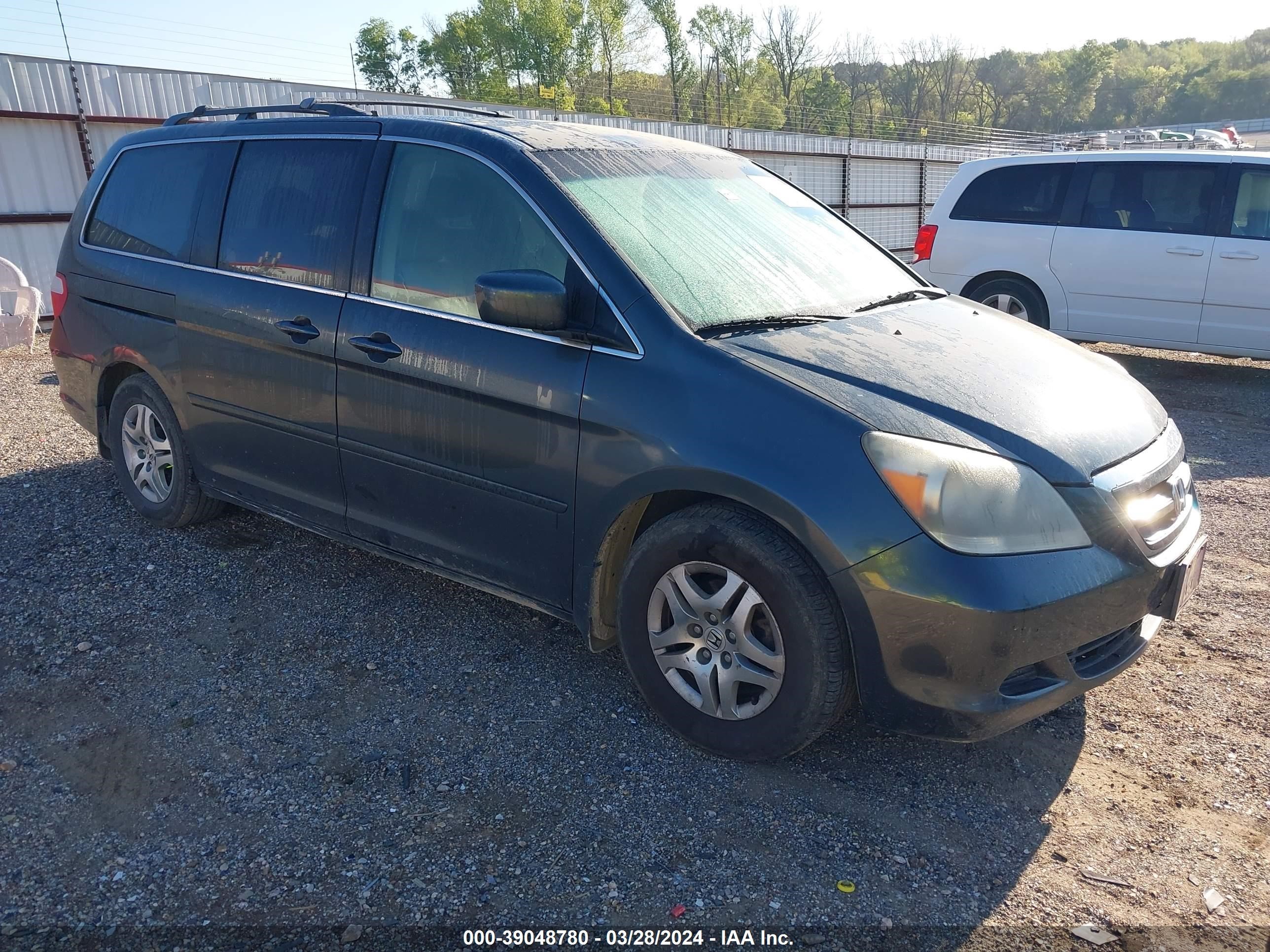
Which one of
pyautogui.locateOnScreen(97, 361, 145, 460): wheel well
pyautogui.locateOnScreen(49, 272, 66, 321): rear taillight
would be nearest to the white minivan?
pyautogui.locateOnScreen(97, 361, 145, 460): wheel well

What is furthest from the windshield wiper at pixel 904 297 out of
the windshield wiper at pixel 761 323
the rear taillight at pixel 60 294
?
the rear taillight at pixel 60 294

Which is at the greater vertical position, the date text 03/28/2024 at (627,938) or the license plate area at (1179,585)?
the license plate area at (1179,585)

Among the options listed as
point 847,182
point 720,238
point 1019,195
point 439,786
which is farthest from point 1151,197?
point 847,182

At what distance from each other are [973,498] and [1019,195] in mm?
7189

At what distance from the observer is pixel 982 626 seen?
2480 millimetres

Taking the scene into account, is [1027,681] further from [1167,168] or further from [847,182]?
[847,182]

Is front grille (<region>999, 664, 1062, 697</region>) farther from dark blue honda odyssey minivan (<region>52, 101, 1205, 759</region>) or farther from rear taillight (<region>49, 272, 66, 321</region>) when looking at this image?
rear taillight (<region>49, 272, 66, 321</region>)

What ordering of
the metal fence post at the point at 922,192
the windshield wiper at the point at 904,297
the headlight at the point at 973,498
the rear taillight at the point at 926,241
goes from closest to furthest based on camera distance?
the headlight at the point at 973,498 < the windshield wiper at the point at 904,297 < the rear taillight at the point at 926,241 < the metal fence post at the point at 922,192

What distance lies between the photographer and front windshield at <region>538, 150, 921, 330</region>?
3.13 metres

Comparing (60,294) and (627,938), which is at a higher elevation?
(60,294)

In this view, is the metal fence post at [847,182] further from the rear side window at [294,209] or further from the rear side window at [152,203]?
the rear side window at [294,209]

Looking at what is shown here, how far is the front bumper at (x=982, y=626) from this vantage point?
2.49 meters

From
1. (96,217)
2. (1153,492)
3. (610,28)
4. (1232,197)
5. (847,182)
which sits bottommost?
(847,182)

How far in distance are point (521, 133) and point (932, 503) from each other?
6.62 feet
